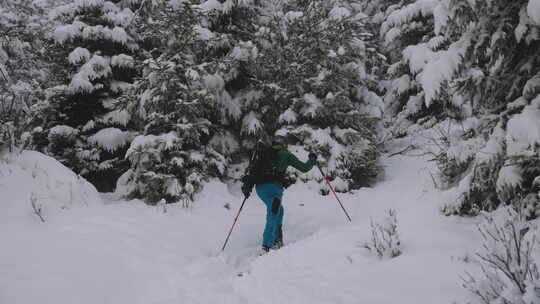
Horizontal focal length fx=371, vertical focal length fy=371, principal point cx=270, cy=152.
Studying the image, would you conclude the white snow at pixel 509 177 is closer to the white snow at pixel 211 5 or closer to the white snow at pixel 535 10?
the white snow at pixel 535 10

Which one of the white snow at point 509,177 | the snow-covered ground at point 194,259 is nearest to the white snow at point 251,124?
the snow-covered ground at point 194,259

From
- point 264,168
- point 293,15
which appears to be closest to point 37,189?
point 264,168

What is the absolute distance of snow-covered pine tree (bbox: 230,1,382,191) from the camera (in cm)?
1176

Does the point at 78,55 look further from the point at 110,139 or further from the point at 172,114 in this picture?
the point at 172,114

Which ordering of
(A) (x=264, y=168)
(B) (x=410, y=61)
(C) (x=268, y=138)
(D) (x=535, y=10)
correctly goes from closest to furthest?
(D) (x=535, y=10) → (A) (x=264, y=168) → (C) (x=268, y=138) → (B) (x=410, y=61)

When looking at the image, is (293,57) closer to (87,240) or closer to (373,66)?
(373,66)

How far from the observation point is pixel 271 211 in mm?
7047

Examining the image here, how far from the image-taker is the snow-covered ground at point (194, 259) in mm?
3957

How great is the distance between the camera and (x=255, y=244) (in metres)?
7.87

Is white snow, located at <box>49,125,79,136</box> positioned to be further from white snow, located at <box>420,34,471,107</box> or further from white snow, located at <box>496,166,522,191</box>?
white snow, located at <box>496,166,522,191</box>

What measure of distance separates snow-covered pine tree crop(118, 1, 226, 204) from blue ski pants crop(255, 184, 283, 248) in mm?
3026

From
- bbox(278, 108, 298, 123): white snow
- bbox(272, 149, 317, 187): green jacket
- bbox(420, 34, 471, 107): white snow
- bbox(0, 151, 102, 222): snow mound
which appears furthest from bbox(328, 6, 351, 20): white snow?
bbox(0, 151, 102, 222): snow mound

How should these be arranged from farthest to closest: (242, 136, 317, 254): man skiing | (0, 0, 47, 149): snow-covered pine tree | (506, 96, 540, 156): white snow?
(0, 0, 47, 149): snow-covered pine tree, (242, 136, 317, 254): man skiing, (506, 96, 540, 156): white snow

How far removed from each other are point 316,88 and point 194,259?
7.36 meters
